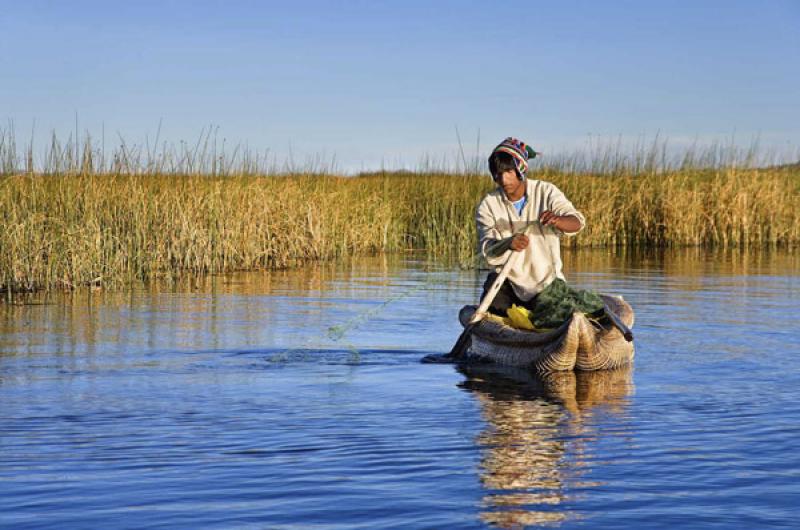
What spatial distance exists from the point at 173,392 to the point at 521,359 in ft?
8.41

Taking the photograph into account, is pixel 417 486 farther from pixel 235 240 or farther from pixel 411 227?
pixel 411 227

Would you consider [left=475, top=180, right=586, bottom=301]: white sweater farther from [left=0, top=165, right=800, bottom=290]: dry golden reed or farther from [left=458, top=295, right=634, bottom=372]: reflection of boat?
[left=0, top=165, right=800, bottom=290]: dry golden reed

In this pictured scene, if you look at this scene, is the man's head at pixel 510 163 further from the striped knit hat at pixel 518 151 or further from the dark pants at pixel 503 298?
the dark pants at pixel 503 298

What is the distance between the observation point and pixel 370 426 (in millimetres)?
6625

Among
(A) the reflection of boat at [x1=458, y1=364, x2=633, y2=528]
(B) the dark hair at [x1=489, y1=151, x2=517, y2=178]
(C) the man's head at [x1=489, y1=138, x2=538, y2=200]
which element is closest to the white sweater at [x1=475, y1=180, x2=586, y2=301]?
(C) the man's head at [x1=489, y1=138, x2=538, y2=200]

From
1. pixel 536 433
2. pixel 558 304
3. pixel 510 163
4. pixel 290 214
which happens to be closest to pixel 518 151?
pixel 510 163

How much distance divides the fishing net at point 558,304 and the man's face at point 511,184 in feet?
2.30

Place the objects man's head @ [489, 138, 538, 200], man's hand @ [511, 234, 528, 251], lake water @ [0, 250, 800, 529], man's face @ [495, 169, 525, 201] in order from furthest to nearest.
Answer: man's face @ [495, 169, 525, 201] → man's head @ [489, 138, 538, 200] → man's hand @ [511, 234, 528, 251] → lake water @ [0, 250, 800, 529]

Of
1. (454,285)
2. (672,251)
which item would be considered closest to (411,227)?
(672,251)

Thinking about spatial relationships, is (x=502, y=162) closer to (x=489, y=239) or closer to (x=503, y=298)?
(x=489, y=239)

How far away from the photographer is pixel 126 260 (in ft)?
51.1

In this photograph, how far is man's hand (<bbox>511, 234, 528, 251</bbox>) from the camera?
8609mm

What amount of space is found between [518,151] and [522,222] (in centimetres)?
58

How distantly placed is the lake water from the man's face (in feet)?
4.49
